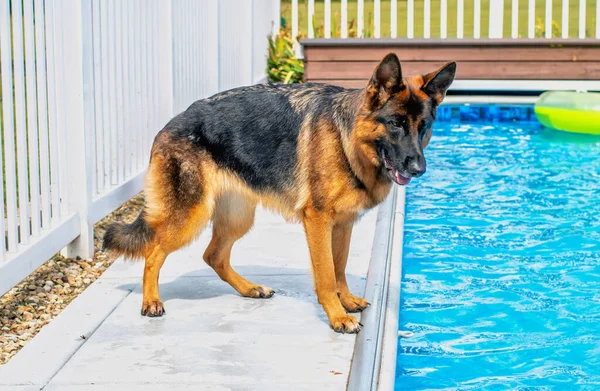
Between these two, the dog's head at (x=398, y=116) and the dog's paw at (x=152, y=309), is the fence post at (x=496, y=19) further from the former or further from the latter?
the dog's paw at (x=152, y=309)

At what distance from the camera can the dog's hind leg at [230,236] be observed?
4984 millimetres

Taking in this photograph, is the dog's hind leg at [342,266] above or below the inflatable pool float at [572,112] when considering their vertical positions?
below

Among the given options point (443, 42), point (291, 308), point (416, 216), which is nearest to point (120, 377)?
point (291, 308)

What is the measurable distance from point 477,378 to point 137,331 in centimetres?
171

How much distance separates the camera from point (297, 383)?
3750 millimetres

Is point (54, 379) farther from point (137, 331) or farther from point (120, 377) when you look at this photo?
point (137, 331)

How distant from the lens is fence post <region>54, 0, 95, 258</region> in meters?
5.50

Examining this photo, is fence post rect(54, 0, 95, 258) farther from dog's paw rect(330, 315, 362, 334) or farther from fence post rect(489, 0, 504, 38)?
fence post rect(489, 0, 504, 38)

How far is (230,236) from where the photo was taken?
5.03 m

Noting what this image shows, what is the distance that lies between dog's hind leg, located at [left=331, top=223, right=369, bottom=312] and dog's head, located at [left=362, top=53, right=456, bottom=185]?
547 millimetres

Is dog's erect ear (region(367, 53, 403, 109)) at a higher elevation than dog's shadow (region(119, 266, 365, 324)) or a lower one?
higher

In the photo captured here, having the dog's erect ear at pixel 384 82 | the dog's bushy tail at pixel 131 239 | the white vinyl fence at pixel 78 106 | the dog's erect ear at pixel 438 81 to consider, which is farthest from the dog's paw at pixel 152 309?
the dog's erect ear at pixel 438 81

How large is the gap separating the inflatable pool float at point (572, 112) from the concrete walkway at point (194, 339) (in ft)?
22.9

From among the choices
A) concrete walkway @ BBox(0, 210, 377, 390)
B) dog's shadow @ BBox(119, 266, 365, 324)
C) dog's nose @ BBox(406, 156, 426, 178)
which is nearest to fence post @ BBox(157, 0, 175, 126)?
concrete walkway @ BBox(0, 210, 377, 390)
